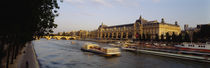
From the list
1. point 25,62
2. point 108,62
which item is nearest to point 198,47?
point 108,62

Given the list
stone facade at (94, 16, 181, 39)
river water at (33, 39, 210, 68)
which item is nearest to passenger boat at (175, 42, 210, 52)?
river water at (33, 39, 210, 68)

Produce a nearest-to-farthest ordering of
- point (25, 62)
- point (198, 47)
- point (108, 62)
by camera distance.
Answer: point (25, 62) → point (108, 62) → point (198, 47)

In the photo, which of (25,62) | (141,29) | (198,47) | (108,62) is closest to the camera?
(25,62)

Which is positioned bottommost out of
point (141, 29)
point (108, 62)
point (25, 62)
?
point (108, 62)

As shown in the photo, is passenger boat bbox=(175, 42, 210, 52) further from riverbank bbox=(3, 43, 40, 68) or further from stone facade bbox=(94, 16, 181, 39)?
stone facade bbox=(94, 16, 181, 39)

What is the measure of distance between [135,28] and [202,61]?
93.9m

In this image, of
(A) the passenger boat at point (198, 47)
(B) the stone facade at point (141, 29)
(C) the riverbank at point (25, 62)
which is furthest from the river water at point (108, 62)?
(B) the stone facade at point (141, 29)

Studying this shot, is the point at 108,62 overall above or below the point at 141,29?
below

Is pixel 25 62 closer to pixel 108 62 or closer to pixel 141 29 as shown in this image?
pixel 108 62

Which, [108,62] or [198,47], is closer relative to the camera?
[108,62]

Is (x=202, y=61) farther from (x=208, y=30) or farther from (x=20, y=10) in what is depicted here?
(x=208, y=30)

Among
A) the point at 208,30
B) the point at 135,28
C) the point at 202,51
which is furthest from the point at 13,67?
the point at 135,28

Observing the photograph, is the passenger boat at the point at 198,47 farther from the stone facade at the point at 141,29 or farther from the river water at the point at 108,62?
the stone facade at the point at 141,29

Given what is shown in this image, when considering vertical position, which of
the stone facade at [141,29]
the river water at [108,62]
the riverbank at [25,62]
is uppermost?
the stone facade at [141,29]
